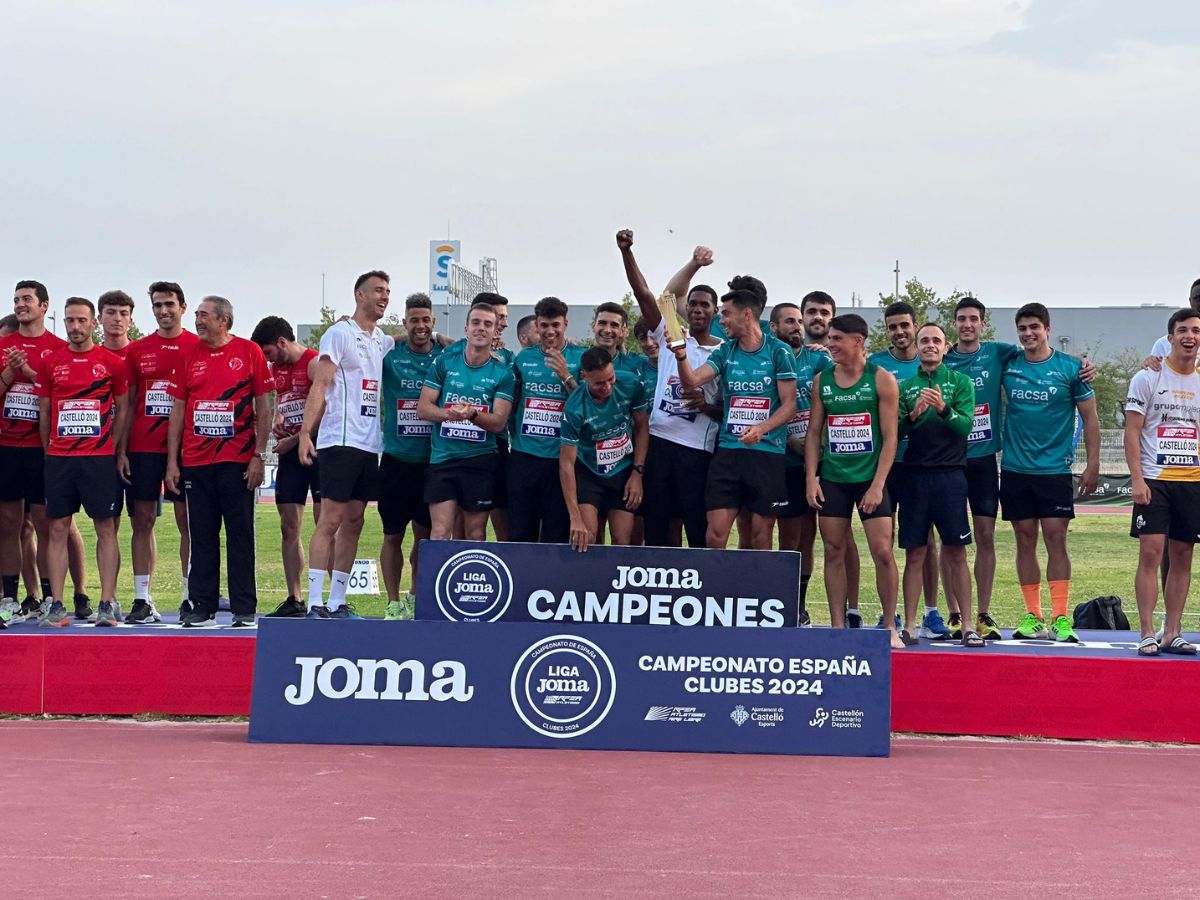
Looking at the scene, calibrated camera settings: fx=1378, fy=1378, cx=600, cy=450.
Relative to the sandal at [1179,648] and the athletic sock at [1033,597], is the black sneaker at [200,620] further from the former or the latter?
the sandal at [1179,648]

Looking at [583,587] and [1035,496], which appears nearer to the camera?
[583,587]

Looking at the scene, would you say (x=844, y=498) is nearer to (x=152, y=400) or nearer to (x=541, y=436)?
(x=541, y=436)

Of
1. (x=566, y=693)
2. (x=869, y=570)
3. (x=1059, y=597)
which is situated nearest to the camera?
(x=566, y=693)

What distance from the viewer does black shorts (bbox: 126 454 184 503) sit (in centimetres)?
952

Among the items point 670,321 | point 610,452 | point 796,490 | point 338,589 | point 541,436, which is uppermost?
point 670,321

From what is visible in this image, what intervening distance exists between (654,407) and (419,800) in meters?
3.54

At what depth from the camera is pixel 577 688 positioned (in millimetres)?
7652

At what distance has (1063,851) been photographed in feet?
18.1

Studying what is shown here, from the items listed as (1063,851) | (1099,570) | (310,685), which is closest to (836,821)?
(1063,851)

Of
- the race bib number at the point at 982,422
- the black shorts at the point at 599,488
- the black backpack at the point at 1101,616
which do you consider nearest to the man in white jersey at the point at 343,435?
the black shorts at the point at 599,488

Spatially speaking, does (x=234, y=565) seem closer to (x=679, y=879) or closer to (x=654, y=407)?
(x=654, y=407)

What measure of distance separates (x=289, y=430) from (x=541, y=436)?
78.8 inches

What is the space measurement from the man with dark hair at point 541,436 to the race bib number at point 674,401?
59 centimetres

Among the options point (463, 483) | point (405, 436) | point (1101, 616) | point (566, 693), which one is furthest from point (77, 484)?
point (1101, 616)
